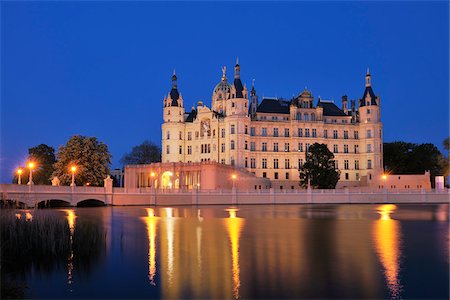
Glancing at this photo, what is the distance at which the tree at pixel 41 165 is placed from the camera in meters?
75.2

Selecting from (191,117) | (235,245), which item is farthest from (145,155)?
(235,245)

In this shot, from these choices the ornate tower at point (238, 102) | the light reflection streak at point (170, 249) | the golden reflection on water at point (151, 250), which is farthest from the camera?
the ornate tower at point (238, 102)

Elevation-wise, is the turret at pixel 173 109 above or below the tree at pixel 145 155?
above

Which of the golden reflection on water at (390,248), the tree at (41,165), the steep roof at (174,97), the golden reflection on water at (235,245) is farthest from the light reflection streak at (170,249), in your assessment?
the steep roof at (174,97)

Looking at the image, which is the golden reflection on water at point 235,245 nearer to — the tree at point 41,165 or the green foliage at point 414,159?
the tree at point 41,165

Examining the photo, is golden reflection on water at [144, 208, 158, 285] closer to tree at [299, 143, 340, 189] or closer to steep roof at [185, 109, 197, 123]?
tree at [299, 143, 340, 189]

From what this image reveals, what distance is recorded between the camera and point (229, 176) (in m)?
74.2

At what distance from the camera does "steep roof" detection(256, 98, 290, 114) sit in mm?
87750

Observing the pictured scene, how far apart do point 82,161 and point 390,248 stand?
46.3 meters

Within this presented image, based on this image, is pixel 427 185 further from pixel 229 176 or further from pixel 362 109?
pixel 229 176

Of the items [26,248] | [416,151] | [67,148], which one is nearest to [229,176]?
[67,148]

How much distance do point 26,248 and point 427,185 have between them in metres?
68.1

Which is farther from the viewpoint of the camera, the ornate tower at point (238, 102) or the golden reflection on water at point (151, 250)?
the ornate tower at point (238, 102)

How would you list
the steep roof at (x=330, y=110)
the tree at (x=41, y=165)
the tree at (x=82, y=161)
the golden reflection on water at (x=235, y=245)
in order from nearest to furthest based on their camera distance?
1. the golden reflection on water at (x=235, y=245)
2. the tree at (x=82, y=161)
3. the tree at (x=41, y=165)
4. the steep roof at (x=330, y=110)
